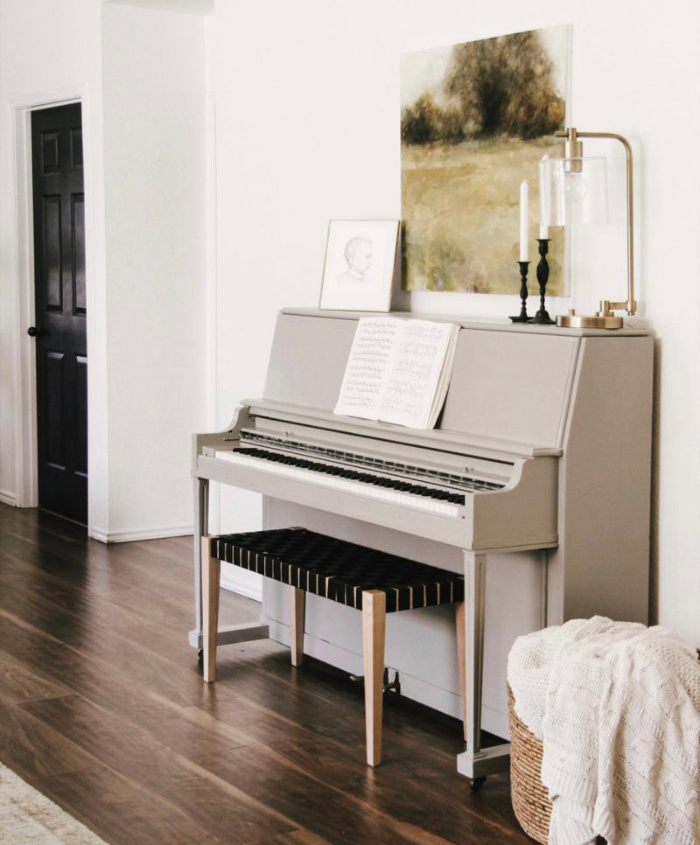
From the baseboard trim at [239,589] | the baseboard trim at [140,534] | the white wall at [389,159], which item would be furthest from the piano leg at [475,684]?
the baseboard trim at [140,534]

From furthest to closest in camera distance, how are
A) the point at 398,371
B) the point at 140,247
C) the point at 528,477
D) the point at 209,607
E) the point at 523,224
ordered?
the point at 140,247
the point at 209,607
the point at 398,371
the point at 523,224
the point at 528,477

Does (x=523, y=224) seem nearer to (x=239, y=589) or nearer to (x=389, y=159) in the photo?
(x=389, y=159)

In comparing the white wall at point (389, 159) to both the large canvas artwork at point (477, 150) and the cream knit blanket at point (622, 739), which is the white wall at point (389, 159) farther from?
the cream knit blanket at point (622, 739)

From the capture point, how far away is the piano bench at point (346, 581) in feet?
11.1

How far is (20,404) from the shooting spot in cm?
682

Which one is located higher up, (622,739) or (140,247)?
(140,247)

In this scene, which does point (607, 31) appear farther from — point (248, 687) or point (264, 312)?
point (248, 687)

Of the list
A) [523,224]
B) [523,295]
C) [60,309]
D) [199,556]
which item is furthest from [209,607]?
[60,309]

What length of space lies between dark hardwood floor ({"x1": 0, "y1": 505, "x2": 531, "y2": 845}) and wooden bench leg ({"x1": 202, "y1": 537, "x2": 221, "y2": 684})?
0.07 metres

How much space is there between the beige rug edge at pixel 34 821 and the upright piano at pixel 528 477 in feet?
3.20

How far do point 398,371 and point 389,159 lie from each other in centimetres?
88

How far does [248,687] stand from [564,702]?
4.80 feet

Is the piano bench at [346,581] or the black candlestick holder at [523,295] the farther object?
the black candlestick holder at [523,295]

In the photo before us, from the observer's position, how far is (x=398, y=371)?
379 cm
